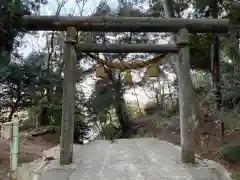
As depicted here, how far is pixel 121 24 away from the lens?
8.16m

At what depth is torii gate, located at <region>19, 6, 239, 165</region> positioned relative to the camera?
7.90 metres

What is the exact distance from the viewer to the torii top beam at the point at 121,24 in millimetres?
8055

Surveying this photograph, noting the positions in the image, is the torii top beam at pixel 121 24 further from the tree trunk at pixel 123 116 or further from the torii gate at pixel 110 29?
the tree trunk at pixel 123 116

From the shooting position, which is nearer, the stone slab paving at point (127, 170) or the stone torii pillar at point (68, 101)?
the stone slab paving at point (127, 170)

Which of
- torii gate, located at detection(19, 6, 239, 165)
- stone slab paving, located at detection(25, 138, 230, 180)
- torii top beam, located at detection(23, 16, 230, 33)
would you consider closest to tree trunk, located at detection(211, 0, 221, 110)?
torii top beam, located at detection(23, 16, 230, 33)

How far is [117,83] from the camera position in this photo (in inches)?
849

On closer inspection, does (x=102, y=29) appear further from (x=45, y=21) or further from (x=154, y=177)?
(x=154, y=177)

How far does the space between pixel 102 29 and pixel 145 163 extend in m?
3.47

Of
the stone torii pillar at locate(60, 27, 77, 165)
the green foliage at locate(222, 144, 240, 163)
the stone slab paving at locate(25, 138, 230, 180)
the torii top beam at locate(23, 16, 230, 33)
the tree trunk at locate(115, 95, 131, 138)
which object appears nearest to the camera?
the stone slab paving at locate(25, 138, 230, 180)

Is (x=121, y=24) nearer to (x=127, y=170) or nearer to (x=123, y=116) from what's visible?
(x=127, y=170)

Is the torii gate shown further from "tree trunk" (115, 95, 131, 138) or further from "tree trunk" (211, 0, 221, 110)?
"tree trunk" (115, 95, 131, 138)

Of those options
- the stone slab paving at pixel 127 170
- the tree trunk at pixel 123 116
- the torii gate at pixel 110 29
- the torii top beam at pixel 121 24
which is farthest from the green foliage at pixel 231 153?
the tree trunk at pixel 123 116

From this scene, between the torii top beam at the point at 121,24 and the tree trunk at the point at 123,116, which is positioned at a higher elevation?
the torii top beam at the point at 121,24

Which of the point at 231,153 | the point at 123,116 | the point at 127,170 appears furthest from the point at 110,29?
the point at 123,116
